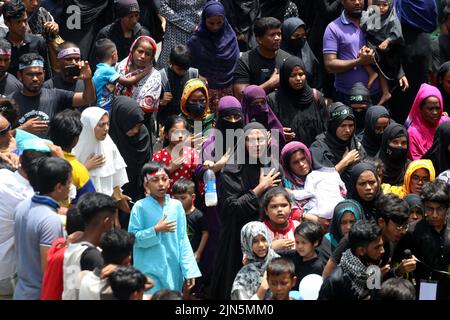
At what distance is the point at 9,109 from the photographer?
980 centimetres

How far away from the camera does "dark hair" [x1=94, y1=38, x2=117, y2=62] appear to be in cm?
1116

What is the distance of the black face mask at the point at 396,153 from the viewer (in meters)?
10.6

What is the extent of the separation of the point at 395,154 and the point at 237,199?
68.6 inches

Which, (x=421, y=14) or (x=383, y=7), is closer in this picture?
(x=383, y=7)

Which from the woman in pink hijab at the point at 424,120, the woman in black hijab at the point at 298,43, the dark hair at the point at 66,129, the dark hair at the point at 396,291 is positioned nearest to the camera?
the dark hair at the point at 396,291

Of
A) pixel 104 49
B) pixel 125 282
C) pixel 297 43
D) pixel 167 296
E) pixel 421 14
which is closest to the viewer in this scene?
pixel 125 282

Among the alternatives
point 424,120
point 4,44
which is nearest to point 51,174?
point 4,44

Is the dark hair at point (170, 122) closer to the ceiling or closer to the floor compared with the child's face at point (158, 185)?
closer to the ceiling

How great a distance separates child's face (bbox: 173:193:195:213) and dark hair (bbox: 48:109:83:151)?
3.58 feet

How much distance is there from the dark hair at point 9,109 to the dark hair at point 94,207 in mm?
2043

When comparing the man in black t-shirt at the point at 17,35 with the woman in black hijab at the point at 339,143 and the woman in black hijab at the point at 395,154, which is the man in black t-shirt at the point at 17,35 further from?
the woman in black hijab at the point at 395,154

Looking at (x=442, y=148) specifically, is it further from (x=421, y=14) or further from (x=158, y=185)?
(x=158, y=185)

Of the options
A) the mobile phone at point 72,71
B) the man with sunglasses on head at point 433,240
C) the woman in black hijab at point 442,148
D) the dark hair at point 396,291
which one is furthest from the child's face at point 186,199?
the dark hair at point 396,291
